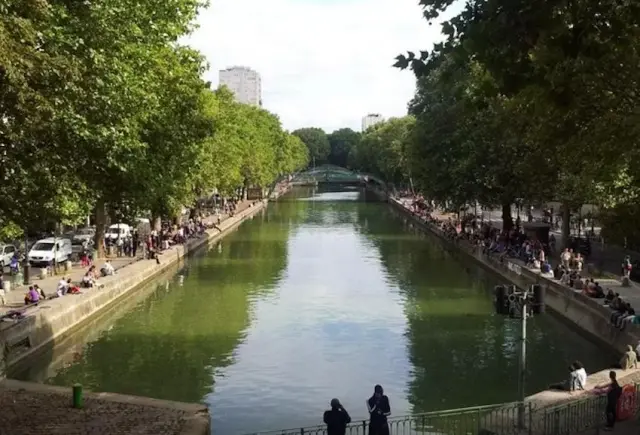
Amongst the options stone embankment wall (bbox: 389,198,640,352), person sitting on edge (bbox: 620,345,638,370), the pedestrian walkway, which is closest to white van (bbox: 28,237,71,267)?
the pedestrian walkway

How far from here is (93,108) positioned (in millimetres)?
20156

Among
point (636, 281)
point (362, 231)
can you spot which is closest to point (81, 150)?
point (636, 281)

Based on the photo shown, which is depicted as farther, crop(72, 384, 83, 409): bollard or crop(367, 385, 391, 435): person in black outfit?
crop(72, 384, 83, 409): bollard

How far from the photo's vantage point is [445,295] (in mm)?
37125

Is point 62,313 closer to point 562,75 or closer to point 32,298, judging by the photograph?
point 32,298

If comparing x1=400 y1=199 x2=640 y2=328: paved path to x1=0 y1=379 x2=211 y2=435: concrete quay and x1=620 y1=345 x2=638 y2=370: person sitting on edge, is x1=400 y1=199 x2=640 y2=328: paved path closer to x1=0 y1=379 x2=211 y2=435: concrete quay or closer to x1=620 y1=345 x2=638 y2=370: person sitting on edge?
x1=620 y1=345 x2=638 y2=370: person sitting on edge

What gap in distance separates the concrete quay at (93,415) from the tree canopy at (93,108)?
14.3 ft

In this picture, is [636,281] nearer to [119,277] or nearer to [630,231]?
[630,231]

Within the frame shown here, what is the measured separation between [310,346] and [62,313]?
8.40 m

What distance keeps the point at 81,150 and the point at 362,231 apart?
53689 millimetres

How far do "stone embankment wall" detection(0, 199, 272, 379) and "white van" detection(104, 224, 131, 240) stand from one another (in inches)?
238

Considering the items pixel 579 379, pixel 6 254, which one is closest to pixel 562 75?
pixel 579 379

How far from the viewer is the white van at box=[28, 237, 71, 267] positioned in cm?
3909

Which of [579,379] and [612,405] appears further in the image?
[579,379]
